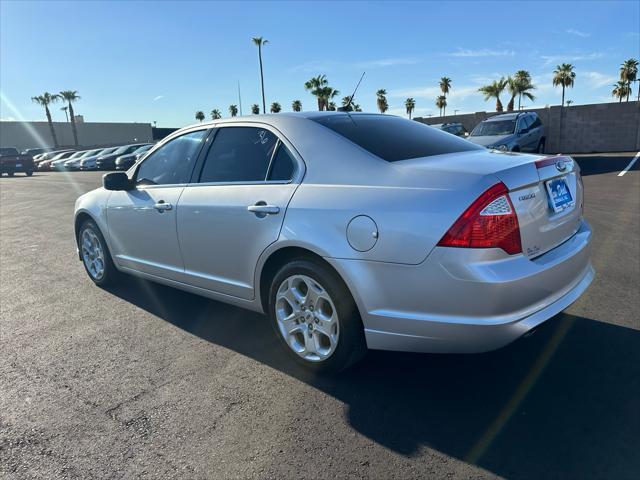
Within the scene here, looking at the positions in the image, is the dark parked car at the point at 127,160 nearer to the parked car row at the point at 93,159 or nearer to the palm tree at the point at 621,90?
the parked car row at the point at 93,159

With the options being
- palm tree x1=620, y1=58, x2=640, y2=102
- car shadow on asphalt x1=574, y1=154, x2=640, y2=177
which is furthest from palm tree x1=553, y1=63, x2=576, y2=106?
car shadow on asphalt x1=574, y1=154, x2=640, y2=177

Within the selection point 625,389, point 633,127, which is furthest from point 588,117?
point 625,389

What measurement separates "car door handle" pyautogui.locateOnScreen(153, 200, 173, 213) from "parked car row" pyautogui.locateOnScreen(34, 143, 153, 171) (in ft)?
79.8

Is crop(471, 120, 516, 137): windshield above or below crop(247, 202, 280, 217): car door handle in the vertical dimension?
above

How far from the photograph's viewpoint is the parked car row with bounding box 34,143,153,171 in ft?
102

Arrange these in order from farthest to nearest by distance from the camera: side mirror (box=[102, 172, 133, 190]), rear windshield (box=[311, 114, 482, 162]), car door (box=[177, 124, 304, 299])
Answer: side mirror (box=[102, 172, 133, 190]) → car door (box=[177, 124, 304, 299]) → rear windshield (box=[311, 114, 482, 162])

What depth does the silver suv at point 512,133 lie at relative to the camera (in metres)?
14.5

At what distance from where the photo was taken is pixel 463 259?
7.95ft

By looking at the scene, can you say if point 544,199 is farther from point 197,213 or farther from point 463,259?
point 197,213

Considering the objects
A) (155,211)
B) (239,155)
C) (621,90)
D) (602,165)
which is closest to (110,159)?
(602,165)

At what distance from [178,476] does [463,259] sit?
5.68ft

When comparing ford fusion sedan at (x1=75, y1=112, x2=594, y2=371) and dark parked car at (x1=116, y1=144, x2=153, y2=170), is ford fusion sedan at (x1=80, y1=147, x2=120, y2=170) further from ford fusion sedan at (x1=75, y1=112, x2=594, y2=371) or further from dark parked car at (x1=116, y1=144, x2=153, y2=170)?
ford fusion sedan at (x1=75, y1=112, x2=594, y2=371)

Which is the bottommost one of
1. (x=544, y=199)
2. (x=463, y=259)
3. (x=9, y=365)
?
(x=9, y=365)

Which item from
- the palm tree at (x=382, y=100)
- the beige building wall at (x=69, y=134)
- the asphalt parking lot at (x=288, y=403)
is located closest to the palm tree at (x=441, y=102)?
the palm tree at (x=382, y=100)
